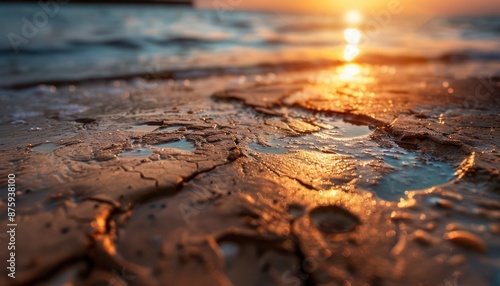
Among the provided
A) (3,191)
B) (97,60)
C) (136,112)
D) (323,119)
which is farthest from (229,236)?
(97,60)

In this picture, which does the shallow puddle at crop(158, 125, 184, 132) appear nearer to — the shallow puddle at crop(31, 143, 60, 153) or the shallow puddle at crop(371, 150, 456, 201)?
the shallow puddle at crop(31, 143, 60, 153)

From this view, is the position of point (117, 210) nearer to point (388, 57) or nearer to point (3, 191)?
point (3, 191)

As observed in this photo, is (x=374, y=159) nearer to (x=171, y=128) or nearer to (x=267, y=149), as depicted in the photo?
(x=267, y=149)

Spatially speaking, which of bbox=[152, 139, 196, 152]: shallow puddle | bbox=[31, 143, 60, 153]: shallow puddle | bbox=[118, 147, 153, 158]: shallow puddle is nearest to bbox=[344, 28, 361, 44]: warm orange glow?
bbox=[152, 139, 196, 152]: shallow puddle

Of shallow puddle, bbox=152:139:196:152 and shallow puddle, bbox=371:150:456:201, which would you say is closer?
shallow puddle, bbox=371:150:456:201

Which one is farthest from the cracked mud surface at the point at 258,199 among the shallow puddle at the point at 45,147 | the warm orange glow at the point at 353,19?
the warm orange glow at the point at 353,19
